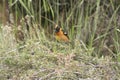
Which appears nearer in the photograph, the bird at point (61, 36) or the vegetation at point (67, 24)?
the vegetation at point (67, 24)

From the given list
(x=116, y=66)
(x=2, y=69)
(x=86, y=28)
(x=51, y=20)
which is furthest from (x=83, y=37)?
(x=2, y=69)

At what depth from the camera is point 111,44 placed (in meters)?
3.96

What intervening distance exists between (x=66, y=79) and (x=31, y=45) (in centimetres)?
44

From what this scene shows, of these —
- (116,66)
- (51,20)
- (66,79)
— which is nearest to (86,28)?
(51,20)

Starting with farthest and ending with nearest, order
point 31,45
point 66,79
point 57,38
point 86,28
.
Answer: point 86,28, point 57,38, point 31,45, point 66,79

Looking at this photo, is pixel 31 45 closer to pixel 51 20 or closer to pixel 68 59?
pixel 68 59

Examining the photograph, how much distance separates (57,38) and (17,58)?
106 centimetres

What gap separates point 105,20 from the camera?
13.0 ft

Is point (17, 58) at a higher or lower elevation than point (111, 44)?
higher

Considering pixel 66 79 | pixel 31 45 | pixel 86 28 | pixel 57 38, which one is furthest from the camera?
pixel 86 28

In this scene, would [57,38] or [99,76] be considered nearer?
[99,76]

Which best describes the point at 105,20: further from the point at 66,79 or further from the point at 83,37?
the point at 66,79

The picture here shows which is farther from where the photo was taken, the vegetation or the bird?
the bird

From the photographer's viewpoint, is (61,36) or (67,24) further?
(67,24)
